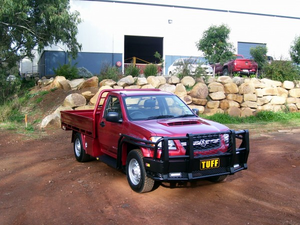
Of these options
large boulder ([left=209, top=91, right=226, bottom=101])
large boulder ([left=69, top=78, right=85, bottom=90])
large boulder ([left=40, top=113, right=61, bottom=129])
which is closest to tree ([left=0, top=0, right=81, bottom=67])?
large boulder ([left=69, top=78, right=85, bottom=90])

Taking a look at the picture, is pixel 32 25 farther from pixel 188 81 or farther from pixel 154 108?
pixel 154 108

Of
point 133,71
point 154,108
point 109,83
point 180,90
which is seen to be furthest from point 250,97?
point 154,108

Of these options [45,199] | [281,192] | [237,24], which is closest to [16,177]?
[45,199]

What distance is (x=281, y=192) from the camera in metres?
6.26

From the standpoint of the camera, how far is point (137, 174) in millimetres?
6059

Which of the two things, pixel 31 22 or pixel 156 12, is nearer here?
pixel 31 22

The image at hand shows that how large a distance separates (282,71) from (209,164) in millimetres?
13202

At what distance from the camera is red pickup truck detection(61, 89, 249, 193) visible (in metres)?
5.52

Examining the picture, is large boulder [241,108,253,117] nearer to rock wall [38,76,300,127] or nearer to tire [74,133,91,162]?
rock wall [38,76,300,127]

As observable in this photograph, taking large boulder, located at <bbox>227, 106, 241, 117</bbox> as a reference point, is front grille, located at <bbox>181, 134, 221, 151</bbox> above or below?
above

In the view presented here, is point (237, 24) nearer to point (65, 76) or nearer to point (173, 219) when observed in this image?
point (65, 76)

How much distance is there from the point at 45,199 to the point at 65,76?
13038mm

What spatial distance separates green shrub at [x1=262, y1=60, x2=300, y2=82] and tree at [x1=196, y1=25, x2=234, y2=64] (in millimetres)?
5021

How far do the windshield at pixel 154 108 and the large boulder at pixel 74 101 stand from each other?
7.29 metres
